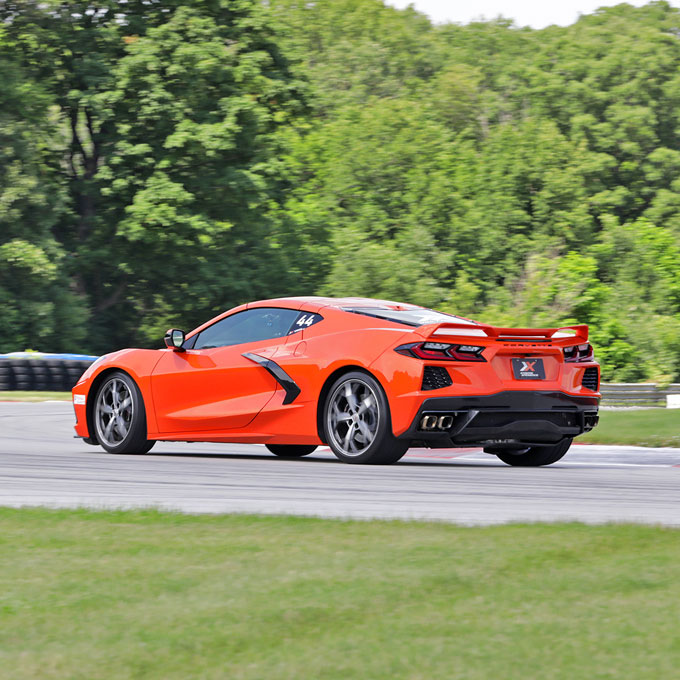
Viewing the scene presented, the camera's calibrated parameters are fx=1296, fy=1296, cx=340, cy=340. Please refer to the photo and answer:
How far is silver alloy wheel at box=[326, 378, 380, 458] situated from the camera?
991 cm

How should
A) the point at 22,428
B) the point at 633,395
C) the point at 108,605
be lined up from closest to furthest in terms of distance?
the point at 108,605 < the point at 22,428 < the point at 633,395

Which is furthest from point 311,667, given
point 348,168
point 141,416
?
point 348,168

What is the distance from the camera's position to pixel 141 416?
446 inches

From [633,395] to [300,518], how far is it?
16.4m

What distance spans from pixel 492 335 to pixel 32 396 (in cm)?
1526

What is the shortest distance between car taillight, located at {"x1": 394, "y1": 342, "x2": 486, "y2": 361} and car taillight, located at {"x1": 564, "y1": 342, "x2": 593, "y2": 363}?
0.93m

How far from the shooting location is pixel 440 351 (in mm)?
9742

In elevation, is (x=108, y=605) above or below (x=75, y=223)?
below

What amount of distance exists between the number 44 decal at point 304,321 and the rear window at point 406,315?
0.78 feet

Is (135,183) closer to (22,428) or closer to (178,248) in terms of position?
(178,248)

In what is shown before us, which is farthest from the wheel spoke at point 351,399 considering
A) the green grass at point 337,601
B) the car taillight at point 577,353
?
the green grass at point 337,601

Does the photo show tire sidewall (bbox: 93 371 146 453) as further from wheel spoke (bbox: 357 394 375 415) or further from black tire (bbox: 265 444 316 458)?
wheel spoke (bbox: 357 394 375 415)

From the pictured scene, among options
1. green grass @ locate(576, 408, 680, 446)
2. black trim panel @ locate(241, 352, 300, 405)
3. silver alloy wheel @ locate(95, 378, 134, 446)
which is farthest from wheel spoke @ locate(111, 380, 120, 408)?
green grass @ locate(576, 408, 680, 446)

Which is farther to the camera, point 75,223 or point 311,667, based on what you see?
point 75,223
